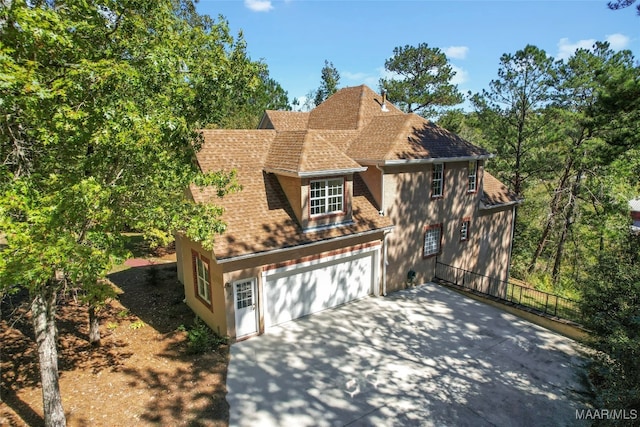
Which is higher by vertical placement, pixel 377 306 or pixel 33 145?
pixel 33 145

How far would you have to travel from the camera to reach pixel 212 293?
12.4 m

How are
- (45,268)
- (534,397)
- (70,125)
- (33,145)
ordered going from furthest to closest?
(534,397) < (33,145) < (70,125) < (45,268)

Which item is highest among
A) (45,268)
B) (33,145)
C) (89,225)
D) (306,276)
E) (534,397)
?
(33,145)

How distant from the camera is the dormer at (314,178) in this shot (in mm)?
13297

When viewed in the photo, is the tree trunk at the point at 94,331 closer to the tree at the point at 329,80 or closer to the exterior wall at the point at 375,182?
the exterior wall at the point at 375,182

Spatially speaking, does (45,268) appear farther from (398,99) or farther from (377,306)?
(398,99)

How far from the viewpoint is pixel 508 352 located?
11.9 metres

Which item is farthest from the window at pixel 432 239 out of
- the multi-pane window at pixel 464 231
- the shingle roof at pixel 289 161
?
the shingle roof at pixel 289 161

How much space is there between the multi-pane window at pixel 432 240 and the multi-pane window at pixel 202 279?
10312 mm

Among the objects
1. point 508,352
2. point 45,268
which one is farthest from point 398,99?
point 45,268

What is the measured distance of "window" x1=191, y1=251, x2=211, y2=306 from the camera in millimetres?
12841

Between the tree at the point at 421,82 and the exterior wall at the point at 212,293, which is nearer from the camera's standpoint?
the exterior wall at the point at 212,293

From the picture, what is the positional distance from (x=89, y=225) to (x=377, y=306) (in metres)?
11.0

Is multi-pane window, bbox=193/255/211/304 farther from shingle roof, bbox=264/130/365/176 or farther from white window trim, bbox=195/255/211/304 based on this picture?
shingle roof, bbox=264/130/365/176
